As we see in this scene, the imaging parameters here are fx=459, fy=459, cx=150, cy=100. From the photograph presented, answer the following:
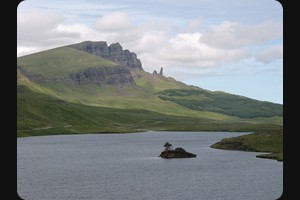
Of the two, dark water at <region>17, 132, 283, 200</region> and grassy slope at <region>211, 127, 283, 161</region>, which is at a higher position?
grassy slope at <region>211, 127, 283, 161</region>

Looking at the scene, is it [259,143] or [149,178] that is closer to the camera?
[149,178]

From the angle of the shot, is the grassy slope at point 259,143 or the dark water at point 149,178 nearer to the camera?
the dark water at point 149,178

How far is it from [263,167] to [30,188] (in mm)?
57861

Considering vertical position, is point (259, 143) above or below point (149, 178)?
above

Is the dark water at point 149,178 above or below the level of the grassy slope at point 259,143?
below

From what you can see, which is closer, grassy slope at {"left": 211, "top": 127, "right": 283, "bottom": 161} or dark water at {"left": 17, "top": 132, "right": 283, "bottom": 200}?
dark water at {"left": 17, "top": 132, "right": 283, "bottom": 200}
